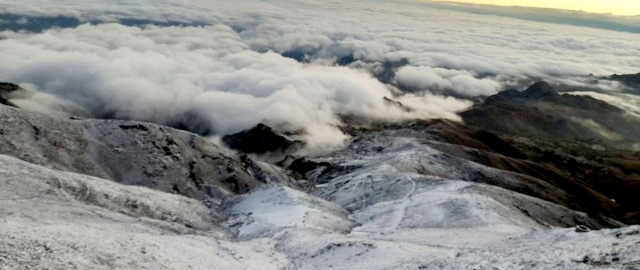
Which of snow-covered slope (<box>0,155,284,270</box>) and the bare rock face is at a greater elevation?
snow-covered slope (<box>0,155,284,270</box>)

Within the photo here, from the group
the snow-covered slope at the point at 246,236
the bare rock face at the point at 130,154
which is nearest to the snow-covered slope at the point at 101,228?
the snow-covered slope at the point at 246,236

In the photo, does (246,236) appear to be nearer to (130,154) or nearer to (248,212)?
(248,212)

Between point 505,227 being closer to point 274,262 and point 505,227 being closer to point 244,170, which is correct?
point 274,262

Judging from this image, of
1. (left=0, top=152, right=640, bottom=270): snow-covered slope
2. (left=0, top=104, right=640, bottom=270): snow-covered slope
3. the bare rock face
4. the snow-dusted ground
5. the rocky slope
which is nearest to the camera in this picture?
(left=0, top=152, right=640, bottom=270): snow-covered slope

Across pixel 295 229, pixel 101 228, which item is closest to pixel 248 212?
pixel 295 229

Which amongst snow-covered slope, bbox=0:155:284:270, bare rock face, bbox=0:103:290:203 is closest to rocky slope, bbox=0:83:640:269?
snow-covered slope, bbox=0:155:284:270

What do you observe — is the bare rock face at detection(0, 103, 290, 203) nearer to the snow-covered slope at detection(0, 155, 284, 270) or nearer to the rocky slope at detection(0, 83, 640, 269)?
the rocky slope at detection(0, 83, 640, 269)

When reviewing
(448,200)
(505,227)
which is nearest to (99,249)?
(505,227)
